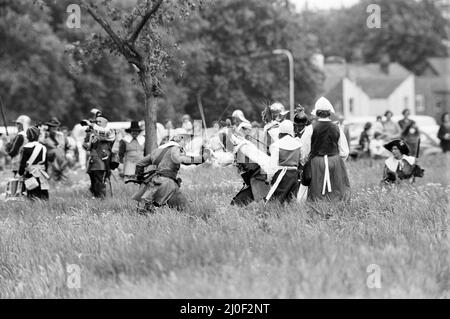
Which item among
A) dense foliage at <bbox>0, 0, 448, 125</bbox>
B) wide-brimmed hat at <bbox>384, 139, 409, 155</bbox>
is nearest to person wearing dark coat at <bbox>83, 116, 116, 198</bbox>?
dense foliage at <bbox>0, 0, 448, 125</bbox>

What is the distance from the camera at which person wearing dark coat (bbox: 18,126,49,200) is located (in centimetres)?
1702

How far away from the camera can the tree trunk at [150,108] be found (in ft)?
60.0

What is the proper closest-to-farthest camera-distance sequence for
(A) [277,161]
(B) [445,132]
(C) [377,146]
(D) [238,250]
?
(D) [238,250] < (A) [277,161] < (C) [377,146] < (B) [445,132]

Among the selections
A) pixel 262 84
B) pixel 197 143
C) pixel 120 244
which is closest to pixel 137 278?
pixel 120 244

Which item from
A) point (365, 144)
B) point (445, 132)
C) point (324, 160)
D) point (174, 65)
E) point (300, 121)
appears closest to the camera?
point (324, 160)

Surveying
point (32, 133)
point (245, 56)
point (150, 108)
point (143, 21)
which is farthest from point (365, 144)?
point (245, 56)

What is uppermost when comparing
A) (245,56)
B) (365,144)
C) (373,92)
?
(245,56)

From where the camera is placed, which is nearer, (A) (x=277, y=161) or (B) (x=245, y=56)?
(A) (x=277, y=161)

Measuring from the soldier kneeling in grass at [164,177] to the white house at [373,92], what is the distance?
→ 76.5 metres

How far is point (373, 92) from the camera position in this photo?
9200cm

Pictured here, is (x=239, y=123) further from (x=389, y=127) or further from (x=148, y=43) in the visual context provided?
(x=389, y=127)

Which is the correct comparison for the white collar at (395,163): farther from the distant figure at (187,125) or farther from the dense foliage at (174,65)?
the dense foliage at (174,65)

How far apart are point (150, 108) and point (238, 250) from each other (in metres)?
9.75

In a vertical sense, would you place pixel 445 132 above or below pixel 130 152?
below
